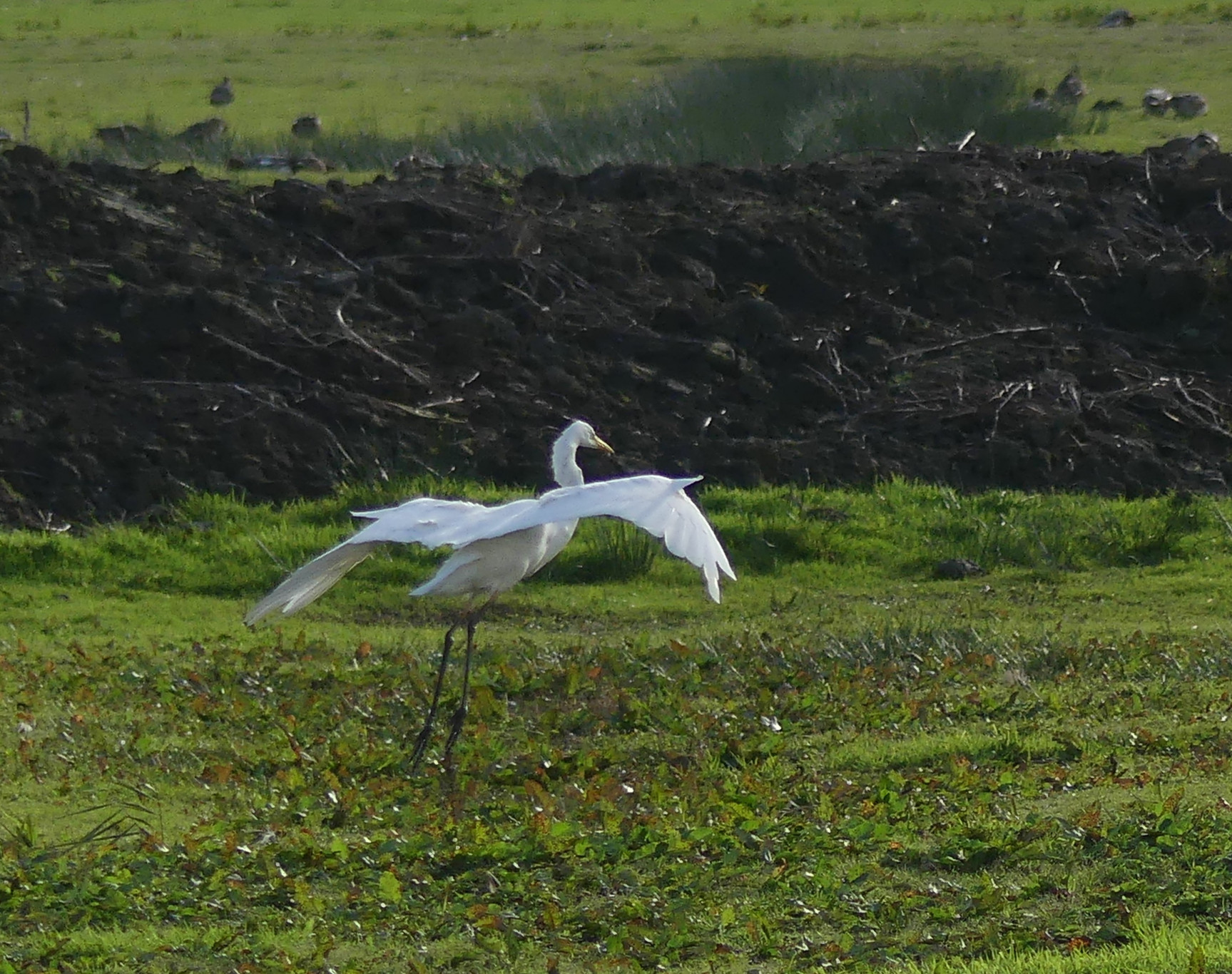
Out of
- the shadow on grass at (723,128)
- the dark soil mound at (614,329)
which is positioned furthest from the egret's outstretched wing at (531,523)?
the shadow on grass at (723,128)

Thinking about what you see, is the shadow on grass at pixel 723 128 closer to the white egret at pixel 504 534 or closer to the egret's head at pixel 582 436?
the egret's head at pixel 582 436

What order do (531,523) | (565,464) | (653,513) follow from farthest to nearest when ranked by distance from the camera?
(565,464) < (531,523) < (653,513)

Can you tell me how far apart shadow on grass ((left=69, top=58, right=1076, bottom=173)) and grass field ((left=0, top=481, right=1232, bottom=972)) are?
991 centimetres

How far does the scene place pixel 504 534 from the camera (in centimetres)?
880

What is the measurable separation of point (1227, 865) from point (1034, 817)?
0.90 metres

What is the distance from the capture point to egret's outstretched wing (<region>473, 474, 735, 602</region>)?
745 cm

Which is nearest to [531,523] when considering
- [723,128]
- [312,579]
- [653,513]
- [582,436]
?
[653,513]

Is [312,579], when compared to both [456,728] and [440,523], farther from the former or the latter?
[456,728]

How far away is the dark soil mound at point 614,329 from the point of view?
49.7 feet

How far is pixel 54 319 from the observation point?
1578 centimetres

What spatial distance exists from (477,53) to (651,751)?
104 feet

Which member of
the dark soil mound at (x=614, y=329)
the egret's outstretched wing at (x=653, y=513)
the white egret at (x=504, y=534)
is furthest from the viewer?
the dark soil mound at (x=614, y=329)

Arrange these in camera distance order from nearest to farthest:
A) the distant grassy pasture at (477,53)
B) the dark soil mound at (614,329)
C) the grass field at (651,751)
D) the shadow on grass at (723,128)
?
the grass field at (651,751), the dark soil mound at (614,329), the shadow on grass at (723,128), the distant grassy pasture at (477,53)

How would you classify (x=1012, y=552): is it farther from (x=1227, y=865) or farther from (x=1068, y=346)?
(x=1227, y=865)
